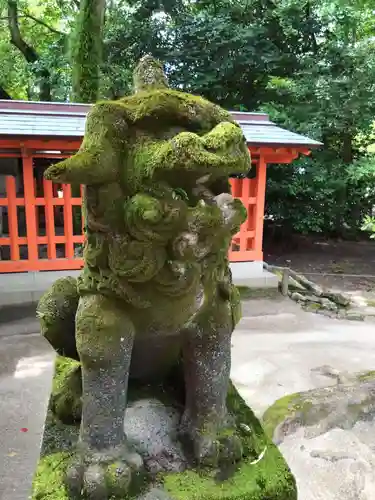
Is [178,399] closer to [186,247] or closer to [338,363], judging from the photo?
[186,247]

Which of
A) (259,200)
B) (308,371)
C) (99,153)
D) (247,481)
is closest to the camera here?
(99,153)

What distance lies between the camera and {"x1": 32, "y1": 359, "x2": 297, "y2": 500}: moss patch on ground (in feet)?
4.46

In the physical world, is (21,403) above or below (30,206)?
below

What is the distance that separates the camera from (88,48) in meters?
8.77

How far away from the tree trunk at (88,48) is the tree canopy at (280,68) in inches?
7.3

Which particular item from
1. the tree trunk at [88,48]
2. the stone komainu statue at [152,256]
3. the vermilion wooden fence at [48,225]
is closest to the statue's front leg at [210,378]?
the stone komainu statue at [152,256]

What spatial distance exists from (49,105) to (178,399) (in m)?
6.91

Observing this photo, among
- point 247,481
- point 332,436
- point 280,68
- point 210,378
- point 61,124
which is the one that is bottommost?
point 332,436

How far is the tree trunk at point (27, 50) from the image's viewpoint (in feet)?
38.2

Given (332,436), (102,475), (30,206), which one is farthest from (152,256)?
(30,206)

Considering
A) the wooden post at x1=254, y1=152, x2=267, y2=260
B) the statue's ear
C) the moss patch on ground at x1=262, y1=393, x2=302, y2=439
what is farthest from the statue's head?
the wooden post at x1=254, y1=152, x2=267, y2=260

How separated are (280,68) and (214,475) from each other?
11475 mm

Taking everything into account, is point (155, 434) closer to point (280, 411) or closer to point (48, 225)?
point (280, 411)

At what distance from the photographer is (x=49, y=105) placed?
24.6ft
